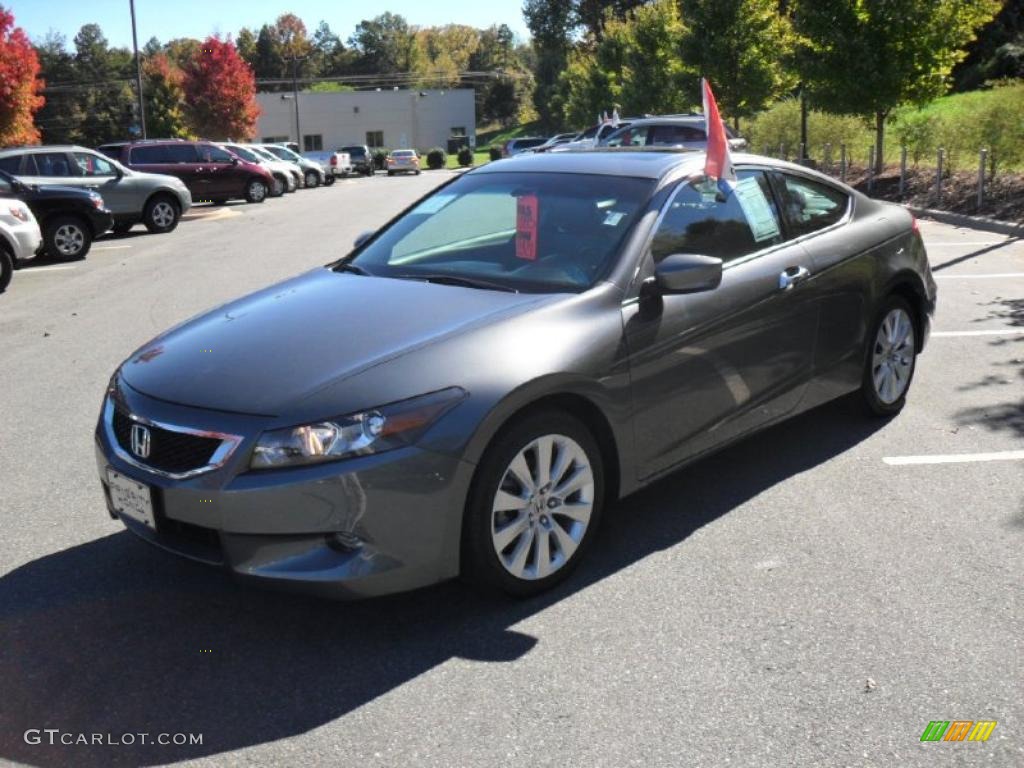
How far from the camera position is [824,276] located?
526 cm

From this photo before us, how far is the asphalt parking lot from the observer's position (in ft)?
10.1

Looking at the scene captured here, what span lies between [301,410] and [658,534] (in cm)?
179

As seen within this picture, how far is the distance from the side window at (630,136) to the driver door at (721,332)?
47.3 feet

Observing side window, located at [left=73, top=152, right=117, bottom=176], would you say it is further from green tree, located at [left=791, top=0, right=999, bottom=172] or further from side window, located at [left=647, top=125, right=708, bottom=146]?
green tree, located at [left=791, top=0, right=999, bottom=172]

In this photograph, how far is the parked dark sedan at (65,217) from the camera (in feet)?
51.8

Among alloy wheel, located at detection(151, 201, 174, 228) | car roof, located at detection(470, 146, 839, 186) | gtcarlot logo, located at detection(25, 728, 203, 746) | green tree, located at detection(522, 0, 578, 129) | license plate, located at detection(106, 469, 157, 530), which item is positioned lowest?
gtcarlot logo, located at detection(25, 728, 203, 746)

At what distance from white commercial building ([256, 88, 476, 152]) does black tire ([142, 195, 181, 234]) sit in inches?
2772

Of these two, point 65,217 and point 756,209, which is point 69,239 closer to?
point 65,217

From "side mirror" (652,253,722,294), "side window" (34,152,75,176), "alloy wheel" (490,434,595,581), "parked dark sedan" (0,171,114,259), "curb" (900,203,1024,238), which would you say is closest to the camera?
"alloy wheel" (490,434,595,581)

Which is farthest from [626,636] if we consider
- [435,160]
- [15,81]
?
[435,160]

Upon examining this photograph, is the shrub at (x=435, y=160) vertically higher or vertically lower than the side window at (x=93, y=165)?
higher

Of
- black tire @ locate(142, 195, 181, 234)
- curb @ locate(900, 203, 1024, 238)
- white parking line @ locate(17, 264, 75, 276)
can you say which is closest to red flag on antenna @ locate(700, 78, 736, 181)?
curb @ locate(900, 203, 1024, 238)

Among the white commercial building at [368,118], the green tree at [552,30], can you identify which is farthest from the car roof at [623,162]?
the white commercial building at [368,118]

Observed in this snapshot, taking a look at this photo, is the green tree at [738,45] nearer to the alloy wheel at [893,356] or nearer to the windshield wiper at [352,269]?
the alloy wheel at [893,356]
